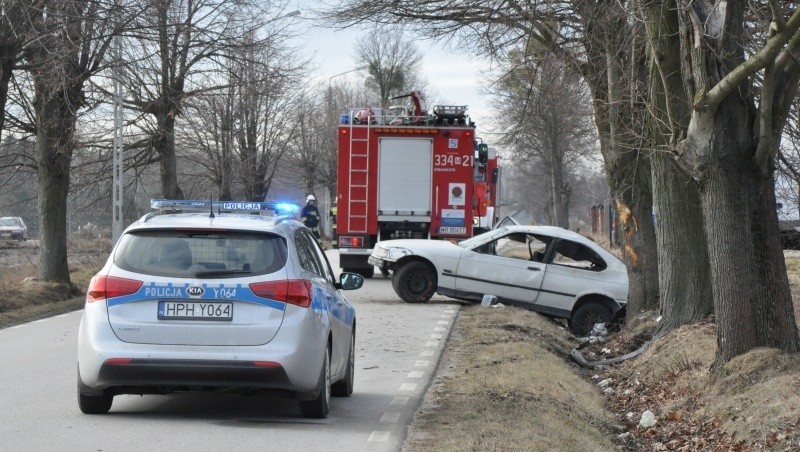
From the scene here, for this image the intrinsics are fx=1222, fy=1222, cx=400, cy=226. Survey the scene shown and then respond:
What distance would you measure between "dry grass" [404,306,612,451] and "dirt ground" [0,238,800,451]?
0.01 metres

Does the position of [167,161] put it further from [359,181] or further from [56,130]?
[56,130]

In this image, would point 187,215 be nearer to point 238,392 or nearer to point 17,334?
point 238,392

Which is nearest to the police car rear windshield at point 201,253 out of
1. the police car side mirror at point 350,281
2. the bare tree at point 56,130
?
the police car side mirror at point 350,281

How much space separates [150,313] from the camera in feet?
28.1

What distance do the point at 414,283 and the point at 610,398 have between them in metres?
9.44

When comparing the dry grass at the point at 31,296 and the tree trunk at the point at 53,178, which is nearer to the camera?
the dry grass at the point at 31,296

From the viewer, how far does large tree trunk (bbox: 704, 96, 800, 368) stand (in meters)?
10.4

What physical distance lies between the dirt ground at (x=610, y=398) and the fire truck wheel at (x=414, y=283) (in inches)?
196

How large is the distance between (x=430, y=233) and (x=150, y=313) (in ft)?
62.1

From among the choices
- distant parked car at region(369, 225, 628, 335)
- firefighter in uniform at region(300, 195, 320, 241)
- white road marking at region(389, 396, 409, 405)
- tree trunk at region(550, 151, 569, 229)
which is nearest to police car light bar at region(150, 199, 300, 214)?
white road marking at region(389, 396, 409, 405)

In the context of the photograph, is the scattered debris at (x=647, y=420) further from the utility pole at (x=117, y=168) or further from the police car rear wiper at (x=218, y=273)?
the utility pole at (x=117, y=168)

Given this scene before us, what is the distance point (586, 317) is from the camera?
1977 centimetres

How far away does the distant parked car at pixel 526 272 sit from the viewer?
19688 millimetres

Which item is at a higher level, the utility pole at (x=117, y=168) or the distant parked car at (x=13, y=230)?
the utility pole at (x=117, y=168)
